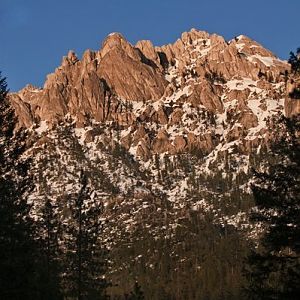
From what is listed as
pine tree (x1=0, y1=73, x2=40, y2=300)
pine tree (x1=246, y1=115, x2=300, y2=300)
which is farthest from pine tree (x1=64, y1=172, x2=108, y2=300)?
pine tree (x1=246, y1=115, x2=300, y2=300)

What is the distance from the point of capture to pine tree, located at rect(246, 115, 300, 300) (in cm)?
2662

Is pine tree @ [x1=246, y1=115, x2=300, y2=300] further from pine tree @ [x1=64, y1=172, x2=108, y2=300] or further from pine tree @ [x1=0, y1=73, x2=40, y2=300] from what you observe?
pine tree @ [x1=64, y1=172, x2=108, y2=300]

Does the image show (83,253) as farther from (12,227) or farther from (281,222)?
(281,222)

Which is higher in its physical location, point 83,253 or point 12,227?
point 83,253

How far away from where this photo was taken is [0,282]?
2902 centimetres

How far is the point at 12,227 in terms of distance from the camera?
3216 cm

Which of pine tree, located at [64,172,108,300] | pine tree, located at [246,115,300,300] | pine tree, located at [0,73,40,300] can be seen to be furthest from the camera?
pine tree, located at [64,172,108,300]

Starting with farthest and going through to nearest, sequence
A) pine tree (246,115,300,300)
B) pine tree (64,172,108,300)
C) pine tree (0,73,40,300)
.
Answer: pine tree (64,172,108,300)
pine tree (0,73,40,300)
pine tree (246,115,300,300)

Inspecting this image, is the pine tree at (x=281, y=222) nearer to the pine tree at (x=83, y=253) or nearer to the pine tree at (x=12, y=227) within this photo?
the pine tree at (x=12, y=227)

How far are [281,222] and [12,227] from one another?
1423 cm

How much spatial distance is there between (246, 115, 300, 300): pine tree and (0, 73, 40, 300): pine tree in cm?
1149

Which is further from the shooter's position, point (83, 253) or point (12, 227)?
point (83, 253)

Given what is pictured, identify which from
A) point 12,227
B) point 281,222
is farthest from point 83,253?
point 281,222

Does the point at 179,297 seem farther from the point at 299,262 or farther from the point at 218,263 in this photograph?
the point at 299,262
